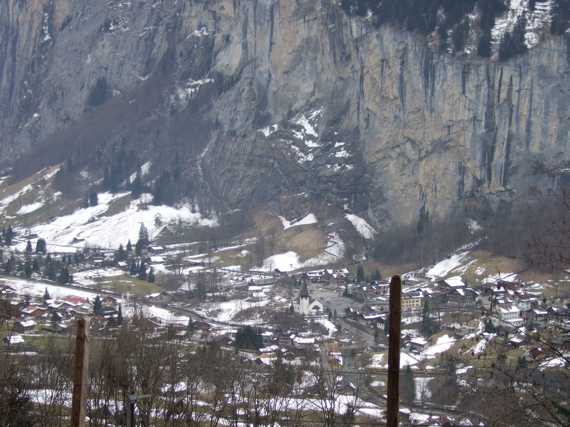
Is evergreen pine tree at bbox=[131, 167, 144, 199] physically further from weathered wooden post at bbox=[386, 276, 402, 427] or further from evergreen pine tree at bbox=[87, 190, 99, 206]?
weathered wooden post at bbox=[386, 276, 402, 427]

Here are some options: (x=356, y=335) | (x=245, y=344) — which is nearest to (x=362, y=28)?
(x=356, y=335)

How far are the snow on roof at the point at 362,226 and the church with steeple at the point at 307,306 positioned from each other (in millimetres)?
39033

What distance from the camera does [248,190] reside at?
154 metres

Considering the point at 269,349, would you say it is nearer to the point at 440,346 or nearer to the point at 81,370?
the point at 440,346

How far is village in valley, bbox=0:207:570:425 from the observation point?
2116 inches

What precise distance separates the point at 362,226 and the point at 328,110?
25.3m

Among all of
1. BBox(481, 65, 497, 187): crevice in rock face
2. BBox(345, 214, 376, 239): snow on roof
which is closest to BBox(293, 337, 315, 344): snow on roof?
BBox(345, 214, 376, 239): snow on roof

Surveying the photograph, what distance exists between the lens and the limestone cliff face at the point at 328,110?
441 feet

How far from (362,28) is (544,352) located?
140984mm

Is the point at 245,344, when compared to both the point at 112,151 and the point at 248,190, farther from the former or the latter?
the point at 112,151

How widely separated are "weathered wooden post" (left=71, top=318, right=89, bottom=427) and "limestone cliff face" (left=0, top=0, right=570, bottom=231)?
370 feet

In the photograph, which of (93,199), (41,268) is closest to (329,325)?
(41,268)

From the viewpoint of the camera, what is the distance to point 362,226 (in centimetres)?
13838

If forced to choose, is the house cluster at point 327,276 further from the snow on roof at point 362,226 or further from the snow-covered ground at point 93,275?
the snow-covered ground at point 93,275
